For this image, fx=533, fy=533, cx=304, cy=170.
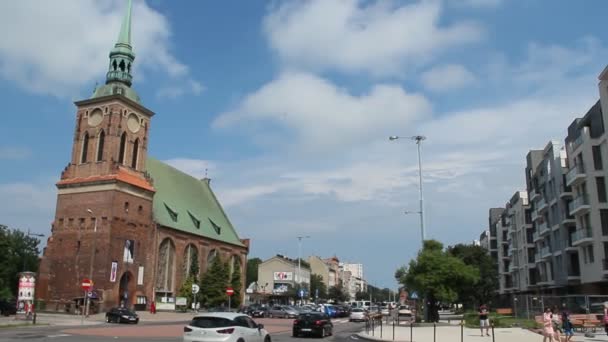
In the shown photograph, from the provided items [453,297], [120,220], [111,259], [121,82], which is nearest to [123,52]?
[121,82]

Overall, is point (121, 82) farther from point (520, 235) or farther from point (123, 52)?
point (520, 235)

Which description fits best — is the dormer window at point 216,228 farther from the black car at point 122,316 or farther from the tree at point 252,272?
the tree at point 252,272

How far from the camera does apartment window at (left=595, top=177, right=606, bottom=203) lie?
48.1 metres

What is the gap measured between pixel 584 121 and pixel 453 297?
2546cm

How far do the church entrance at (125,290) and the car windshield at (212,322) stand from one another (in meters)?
45.4

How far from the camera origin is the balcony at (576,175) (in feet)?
165

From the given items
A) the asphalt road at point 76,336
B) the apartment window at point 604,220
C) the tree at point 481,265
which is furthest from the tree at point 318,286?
the asphalt road at point 76,336

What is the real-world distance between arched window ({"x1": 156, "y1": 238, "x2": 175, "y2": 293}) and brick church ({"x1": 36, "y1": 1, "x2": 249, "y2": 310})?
4.9 inches

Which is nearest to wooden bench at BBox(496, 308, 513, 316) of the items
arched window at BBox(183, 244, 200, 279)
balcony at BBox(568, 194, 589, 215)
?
balcony at BBox(568, 194, 589, 215)

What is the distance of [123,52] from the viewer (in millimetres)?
65000

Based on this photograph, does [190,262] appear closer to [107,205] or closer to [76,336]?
[107,205]

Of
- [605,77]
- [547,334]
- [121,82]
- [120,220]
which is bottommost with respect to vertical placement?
[547,334]

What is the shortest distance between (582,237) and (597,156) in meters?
7.71

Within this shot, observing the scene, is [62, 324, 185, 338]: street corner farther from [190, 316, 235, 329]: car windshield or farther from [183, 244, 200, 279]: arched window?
[183, 244, 200, 279]: arched window
